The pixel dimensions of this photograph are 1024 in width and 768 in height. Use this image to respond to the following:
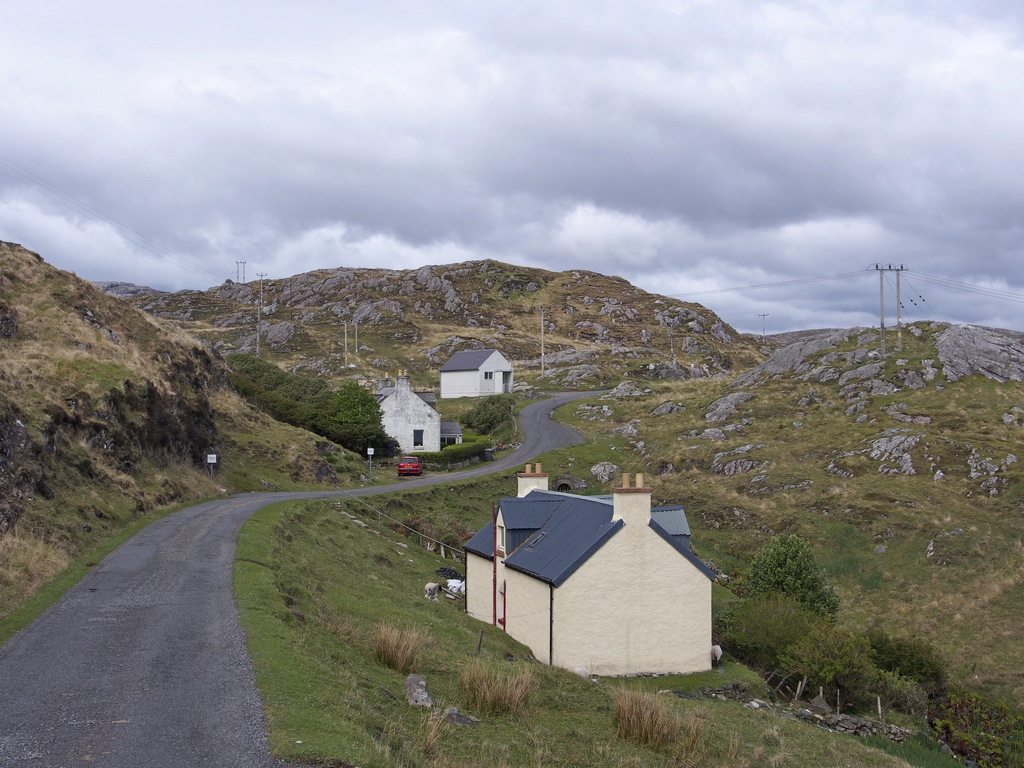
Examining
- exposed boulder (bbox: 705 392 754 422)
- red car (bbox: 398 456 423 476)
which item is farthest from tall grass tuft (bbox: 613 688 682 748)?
exposed boulder (bbox: 705 392 754 422)

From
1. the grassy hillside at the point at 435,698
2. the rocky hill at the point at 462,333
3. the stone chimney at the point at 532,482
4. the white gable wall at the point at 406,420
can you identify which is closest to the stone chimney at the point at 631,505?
the grassy hillside at the point at 435,698

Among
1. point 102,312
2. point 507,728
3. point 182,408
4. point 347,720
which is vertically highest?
point 102,312

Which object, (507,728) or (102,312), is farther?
(102,312)

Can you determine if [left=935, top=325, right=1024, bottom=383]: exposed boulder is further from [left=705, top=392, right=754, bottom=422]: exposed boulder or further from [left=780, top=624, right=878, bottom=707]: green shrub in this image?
[left=780, top=624, right=878, bottom=707]: green shrub

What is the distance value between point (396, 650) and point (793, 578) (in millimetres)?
23115

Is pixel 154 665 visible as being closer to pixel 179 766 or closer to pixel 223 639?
pixel 223 639

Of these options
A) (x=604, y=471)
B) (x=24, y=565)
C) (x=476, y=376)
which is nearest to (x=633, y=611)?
(x=24, y=565)

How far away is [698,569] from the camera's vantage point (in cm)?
2628

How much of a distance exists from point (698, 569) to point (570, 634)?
527 centimetres

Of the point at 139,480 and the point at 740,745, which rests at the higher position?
the point at 139,480

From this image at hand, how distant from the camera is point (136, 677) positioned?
42.8 feet

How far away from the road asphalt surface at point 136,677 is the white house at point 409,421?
5178 cm

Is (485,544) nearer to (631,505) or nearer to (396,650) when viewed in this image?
(631,505)

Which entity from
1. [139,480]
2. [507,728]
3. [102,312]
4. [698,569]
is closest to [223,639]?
[507,728]
